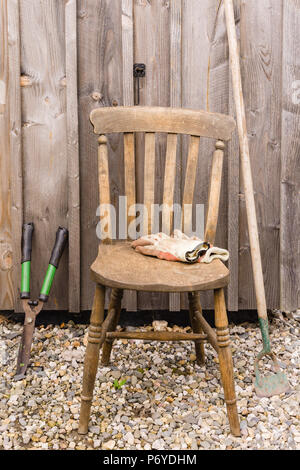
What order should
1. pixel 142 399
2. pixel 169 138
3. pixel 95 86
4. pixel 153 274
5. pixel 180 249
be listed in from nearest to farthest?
pixel 153 274 < pixel 180 249 < pixel 142 399 < pixel 169 138 < pixel 95 86

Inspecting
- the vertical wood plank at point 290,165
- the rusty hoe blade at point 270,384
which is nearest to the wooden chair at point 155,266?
the rusty hoe blade at point 270,384

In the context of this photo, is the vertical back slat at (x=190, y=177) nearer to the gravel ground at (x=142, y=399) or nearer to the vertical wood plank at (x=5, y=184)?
the gravel ground at (x=142, y=399)

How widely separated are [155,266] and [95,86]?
1.08m

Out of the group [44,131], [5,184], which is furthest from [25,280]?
[44,131]

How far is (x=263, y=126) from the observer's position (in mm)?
2328

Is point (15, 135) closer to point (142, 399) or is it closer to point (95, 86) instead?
point (95, 86)

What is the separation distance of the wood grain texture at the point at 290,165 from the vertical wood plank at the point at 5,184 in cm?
137

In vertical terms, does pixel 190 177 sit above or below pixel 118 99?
below

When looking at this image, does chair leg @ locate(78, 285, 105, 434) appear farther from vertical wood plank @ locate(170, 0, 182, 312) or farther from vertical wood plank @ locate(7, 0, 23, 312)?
vertical wood plank @ locate(170, 0, 182, 312)

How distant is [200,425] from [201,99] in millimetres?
1497

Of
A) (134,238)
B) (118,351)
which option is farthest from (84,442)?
(134,238)

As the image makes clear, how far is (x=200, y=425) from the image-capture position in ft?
5.62

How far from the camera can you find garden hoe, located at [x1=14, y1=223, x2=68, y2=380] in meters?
2.09

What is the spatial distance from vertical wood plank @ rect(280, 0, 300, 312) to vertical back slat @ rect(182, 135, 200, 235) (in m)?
0.58
